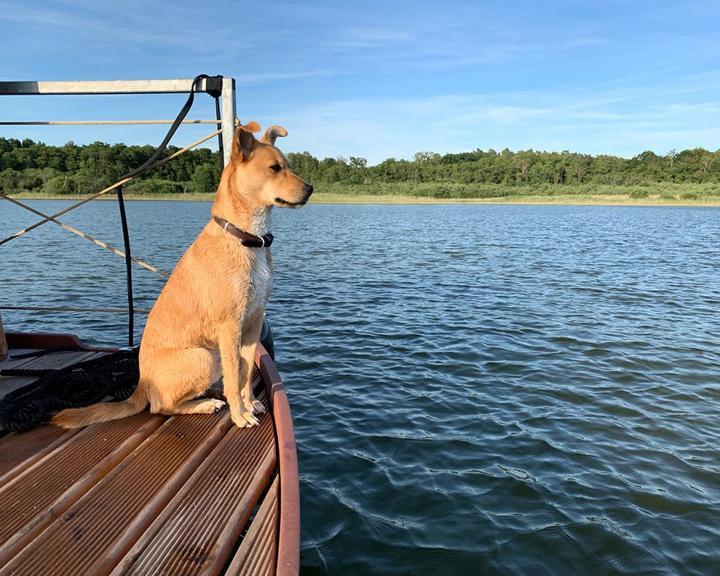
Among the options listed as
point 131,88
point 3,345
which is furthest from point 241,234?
point 3,345

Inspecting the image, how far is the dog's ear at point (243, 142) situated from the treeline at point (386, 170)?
7831cm

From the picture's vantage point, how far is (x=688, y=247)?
85.3 ft

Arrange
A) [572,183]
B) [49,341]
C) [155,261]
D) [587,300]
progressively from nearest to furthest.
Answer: [49,341], [587,300], [155,261], [572,183]

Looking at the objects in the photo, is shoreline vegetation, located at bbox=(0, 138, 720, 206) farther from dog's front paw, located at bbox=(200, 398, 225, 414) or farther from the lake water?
dog's front paw, located at bbox=(200, 398, 225, 414)

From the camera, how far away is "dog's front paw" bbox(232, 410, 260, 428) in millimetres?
3611

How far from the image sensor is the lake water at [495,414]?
4.34m

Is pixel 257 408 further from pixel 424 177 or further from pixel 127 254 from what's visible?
pixel 424 177

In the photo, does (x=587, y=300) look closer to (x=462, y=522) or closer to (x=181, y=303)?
(x=462, y=522)

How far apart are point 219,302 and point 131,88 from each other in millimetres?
2670

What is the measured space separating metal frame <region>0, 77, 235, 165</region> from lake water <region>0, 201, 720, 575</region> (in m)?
3.62

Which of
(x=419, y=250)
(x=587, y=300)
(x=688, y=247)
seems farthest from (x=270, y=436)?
(x=688, y=247)

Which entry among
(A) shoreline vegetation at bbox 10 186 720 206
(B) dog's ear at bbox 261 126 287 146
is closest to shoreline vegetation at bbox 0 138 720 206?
(A) shoreline vegetation at bbox 10 186 720 206

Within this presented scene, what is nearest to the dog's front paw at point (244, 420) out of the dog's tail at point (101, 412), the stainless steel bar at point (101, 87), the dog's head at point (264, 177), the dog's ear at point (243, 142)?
the dog's tail at point (101, 412)

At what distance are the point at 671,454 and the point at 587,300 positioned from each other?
8.21 meters
